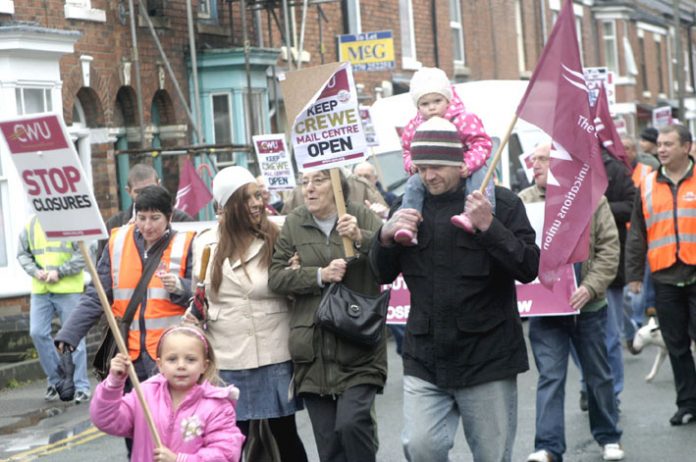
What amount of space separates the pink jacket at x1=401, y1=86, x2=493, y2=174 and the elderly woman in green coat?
57 cm

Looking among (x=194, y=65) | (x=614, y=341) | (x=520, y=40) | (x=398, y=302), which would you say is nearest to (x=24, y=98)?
(x=194, y=65)

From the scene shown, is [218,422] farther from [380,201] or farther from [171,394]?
[380,201]

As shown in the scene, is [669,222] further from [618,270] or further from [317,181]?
[317,181]

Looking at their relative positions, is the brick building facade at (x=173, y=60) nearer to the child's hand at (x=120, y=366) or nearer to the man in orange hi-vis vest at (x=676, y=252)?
the man in orange hi-vis vest at (x=676, y=252)

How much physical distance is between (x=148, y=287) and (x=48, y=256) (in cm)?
640

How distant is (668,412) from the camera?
10969 millimetres

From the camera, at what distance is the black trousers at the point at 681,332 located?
10.4 m

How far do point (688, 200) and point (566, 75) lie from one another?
3.61m

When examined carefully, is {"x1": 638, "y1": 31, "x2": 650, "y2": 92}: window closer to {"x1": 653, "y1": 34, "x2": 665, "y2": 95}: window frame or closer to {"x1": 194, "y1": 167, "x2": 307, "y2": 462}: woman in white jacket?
{"x1": 653, "y1": 34, "x2": 665, "y2": 95}: window frame

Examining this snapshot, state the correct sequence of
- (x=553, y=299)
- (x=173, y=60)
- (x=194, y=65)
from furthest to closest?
1. (x=173, y=60)
2. (x=194, y=65)
3. (x=553, y=299)

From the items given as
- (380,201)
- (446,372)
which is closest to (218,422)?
(446,372)

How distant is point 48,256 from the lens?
1381cm

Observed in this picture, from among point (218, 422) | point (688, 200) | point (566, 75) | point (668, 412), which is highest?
point (566, 75)

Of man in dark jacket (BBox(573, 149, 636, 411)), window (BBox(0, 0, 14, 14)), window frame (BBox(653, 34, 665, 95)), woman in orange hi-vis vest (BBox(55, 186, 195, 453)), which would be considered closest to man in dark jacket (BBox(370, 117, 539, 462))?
woman in orange hi-vis vest (BBox(55, 186, 195, 453))
